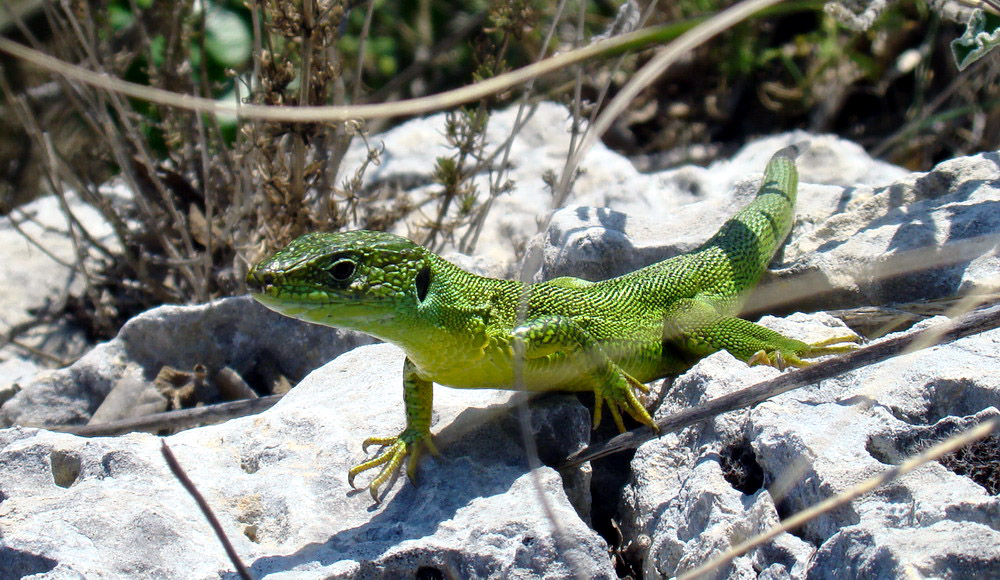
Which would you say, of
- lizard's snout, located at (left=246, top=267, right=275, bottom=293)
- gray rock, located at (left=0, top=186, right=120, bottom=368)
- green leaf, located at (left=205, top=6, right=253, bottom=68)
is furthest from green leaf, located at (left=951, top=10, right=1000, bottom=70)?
green leaf, located at (left=205, top=6, right=253, bottom=68)

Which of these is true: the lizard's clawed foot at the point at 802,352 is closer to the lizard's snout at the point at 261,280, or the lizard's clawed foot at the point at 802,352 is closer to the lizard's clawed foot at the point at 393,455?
the lizard's clawed foot at the point at 393,455

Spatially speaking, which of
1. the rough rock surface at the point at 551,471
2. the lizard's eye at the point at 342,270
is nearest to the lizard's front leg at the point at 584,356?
the rough rock surface at the point at 551,471

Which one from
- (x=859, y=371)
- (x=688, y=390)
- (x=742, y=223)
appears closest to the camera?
(x=859, y=371)

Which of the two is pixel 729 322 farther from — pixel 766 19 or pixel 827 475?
pixel 766 19

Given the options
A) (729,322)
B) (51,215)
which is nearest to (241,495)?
(729,322)

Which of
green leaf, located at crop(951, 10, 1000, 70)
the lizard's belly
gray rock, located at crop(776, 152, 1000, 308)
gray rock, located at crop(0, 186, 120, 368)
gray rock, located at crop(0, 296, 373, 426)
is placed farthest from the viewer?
gray rock, located at crop(0, 186, 120, 368)

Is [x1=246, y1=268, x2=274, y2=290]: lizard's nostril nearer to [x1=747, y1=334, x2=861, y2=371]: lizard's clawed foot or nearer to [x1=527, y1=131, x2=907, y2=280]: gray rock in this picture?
[x1=527, y1=131, x2=907, y2=280]: gray rock
